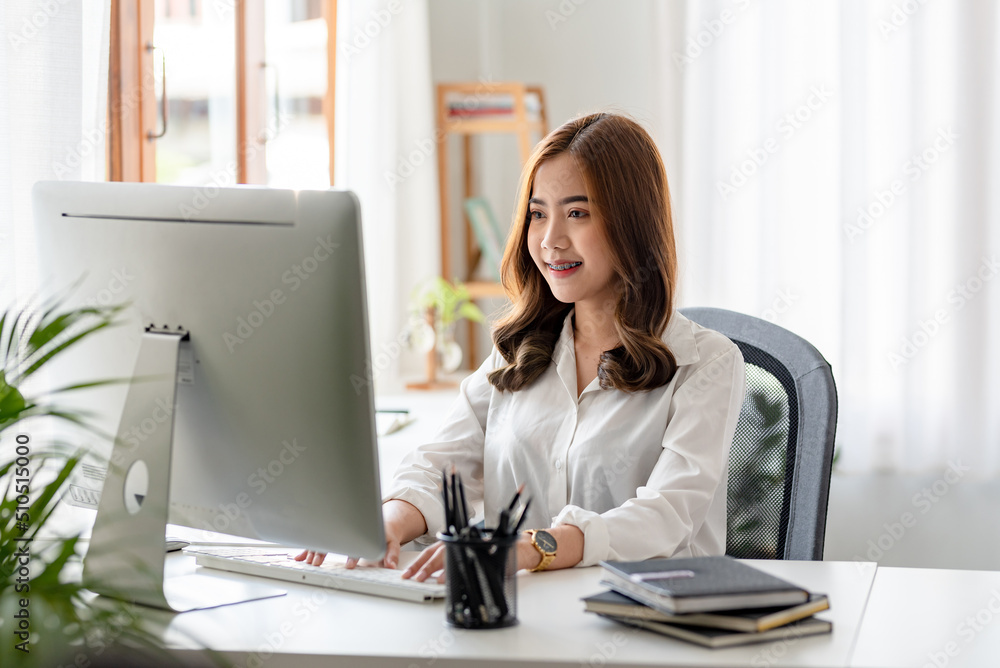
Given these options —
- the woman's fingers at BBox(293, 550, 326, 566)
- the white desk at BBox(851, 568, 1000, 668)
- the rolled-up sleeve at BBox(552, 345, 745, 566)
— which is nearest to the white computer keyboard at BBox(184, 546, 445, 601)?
the woman's fingers at BBox(293, 550, 326, 566)

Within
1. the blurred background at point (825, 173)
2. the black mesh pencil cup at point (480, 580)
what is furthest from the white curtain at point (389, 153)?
the black mesh pencil cup at point (480, 580)

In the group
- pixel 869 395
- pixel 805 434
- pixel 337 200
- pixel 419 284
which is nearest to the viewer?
pixel 337 200

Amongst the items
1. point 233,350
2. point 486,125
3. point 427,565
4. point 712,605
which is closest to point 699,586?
point 712,605

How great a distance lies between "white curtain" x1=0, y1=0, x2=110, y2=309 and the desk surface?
71 cm

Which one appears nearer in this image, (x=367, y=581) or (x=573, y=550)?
(x=367, y=581)

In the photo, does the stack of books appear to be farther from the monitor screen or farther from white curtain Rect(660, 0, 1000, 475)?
white curtain Rect(660, 0, 1000, 475)

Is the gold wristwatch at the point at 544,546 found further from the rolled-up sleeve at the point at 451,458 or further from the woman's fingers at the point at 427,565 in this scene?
the rolled-up sleeve at the point at 451,458

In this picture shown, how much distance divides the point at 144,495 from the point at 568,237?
74 centimetres

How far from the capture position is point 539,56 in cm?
358

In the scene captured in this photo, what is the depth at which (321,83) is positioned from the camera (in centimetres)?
308

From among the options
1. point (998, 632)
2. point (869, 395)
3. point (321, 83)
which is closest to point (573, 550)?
point (998, 632)

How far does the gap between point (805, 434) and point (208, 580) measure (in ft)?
2.88

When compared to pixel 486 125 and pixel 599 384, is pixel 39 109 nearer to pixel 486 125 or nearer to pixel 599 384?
pixel 599 384

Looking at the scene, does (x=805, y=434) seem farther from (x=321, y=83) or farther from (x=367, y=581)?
(x=321, y=83)
